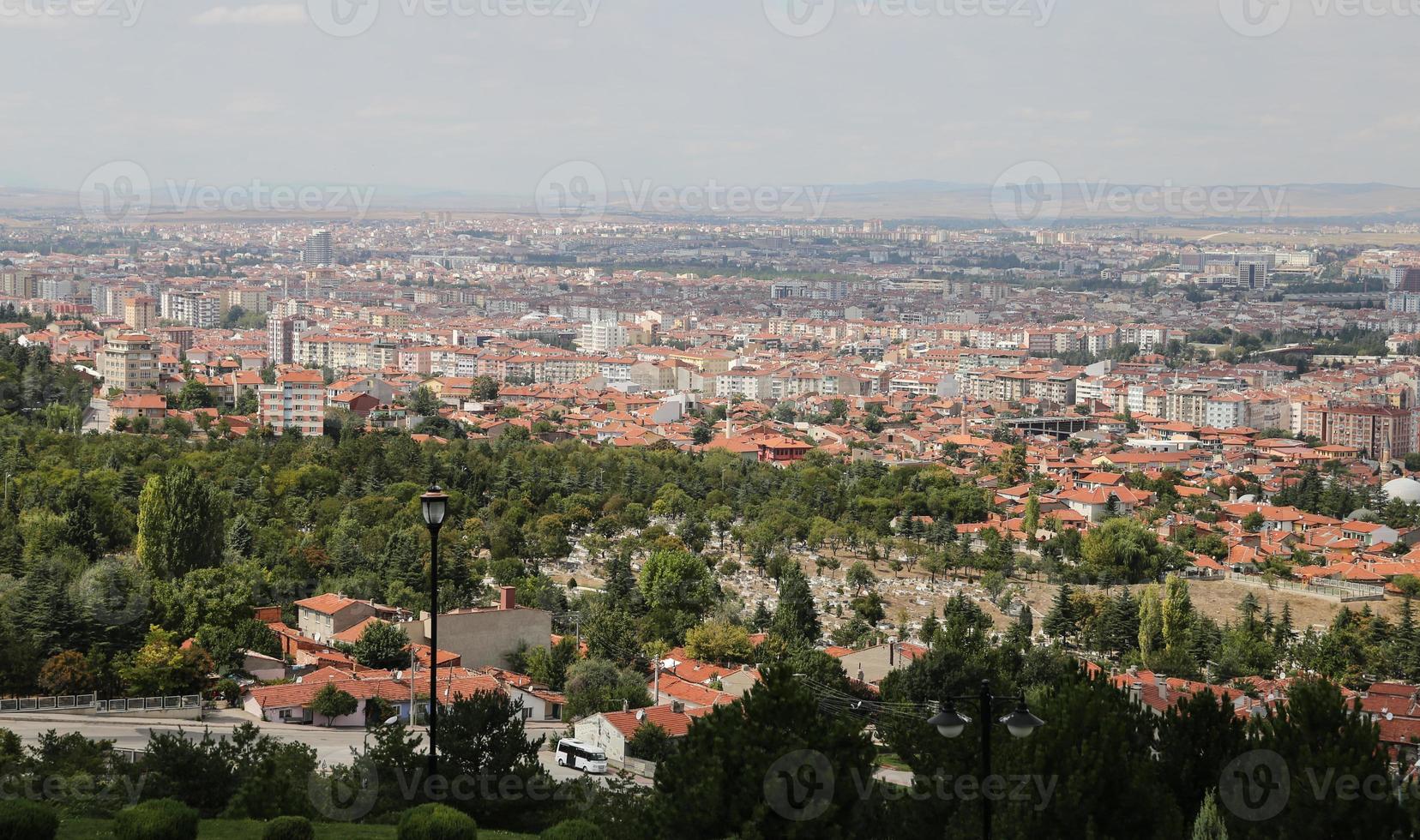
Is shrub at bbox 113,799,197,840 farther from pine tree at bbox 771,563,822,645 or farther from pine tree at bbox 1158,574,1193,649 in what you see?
pine tree at bbox 1158,574,1193,649

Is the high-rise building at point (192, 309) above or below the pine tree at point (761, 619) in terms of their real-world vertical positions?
above

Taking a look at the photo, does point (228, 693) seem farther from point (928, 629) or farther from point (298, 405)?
point (298, 405)

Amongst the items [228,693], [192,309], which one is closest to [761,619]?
[228,693]

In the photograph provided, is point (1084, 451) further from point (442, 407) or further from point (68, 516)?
point (68, 516)

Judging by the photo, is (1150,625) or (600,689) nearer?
(600,689)

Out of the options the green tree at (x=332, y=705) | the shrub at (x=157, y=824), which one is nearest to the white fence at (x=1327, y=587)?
the green tree at (x=332, y=705)

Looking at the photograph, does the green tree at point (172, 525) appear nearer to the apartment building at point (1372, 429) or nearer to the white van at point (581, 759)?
the white van at point (581, 759)

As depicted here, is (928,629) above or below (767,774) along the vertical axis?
below
